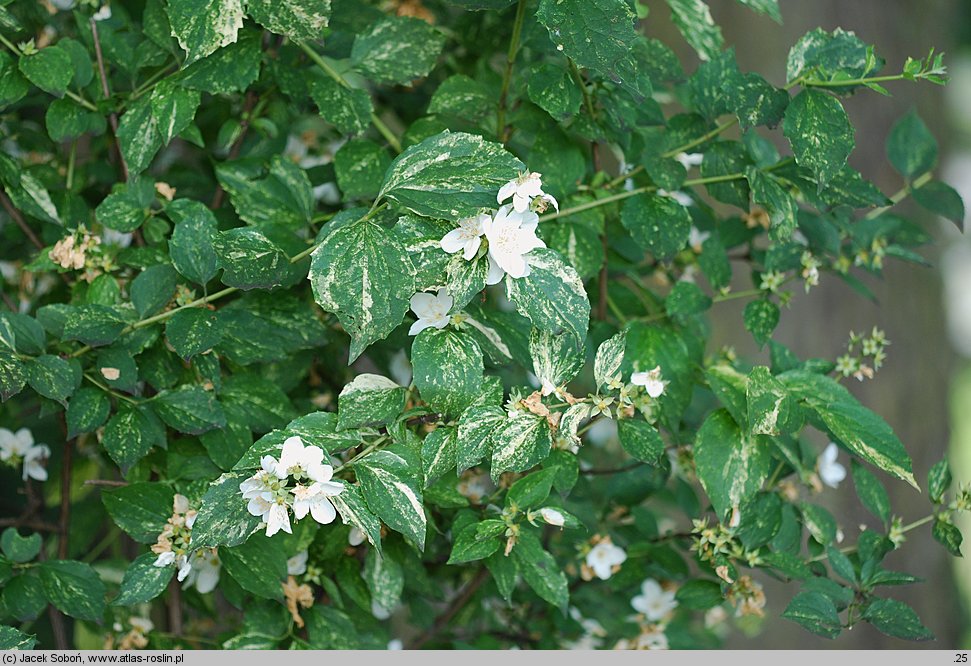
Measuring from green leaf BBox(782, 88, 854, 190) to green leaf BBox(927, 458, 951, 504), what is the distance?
38 cm

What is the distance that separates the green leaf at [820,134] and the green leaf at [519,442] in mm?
337

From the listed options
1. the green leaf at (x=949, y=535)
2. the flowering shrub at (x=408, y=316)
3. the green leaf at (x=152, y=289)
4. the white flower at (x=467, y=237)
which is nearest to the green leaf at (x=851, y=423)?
the flowering shrub at (x=408, y=316)

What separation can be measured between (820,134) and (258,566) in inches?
26.2

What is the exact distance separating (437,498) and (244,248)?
30 cm

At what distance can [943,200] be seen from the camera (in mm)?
1110

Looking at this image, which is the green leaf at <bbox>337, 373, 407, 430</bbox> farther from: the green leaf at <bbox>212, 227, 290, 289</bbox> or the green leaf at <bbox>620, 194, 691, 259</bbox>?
the green leaf at <bbox>620, 194, 691, 259</bbox>

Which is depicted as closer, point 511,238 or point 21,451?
point 511,238

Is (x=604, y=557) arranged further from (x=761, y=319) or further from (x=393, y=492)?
(x=393, y=492)

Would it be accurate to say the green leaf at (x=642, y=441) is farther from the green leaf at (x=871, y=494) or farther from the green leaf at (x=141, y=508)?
the green leaf at (x=141, y=508)

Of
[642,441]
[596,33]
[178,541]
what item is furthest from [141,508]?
[596,33]

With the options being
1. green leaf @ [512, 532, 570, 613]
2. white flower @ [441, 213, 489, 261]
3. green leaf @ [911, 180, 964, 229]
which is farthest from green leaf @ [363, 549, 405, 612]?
green leaf @ [911, 180, 964, 229]

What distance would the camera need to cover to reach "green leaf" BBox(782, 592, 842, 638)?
0.88m
